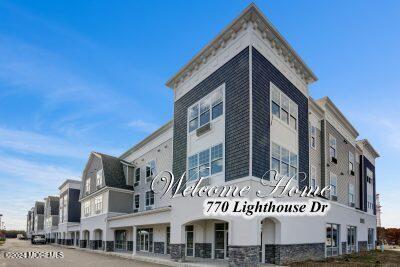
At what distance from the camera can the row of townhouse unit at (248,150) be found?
62.1ft

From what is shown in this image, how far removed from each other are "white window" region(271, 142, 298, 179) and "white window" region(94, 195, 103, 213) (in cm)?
2178

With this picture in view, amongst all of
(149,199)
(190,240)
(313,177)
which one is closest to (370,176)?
(313,177)

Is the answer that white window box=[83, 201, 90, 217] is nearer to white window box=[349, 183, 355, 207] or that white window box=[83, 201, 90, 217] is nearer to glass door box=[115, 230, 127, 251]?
glass door box=[115, 230, 127, 251]

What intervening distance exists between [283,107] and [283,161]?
3.19m

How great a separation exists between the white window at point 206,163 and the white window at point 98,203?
1769 cm

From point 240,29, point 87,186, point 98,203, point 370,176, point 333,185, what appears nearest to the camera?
point 240,29

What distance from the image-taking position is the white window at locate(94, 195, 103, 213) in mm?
37219

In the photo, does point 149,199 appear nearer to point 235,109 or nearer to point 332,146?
point 332,146

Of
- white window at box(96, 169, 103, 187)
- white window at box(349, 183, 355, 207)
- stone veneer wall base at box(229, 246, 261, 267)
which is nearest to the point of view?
stone veneer wall base at box(229, 246, 261, 267)

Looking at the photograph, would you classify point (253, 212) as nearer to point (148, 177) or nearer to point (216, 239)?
point (216, 239)

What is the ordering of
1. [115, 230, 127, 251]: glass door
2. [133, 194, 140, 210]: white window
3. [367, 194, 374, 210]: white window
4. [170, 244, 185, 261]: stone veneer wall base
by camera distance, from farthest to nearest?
[367, 194, 374, 210]: white window → [133, 194, 140, 210]: white window → [115, 230, 127, 251]: glass door → [170, 244, 185, 261]: stone veneer wall base

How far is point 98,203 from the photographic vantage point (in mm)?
38062

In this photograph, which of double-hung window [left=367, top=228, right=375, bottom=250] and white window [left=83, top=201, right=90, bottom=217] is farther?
white window [left=83, top=201, right=90, bottom=217]

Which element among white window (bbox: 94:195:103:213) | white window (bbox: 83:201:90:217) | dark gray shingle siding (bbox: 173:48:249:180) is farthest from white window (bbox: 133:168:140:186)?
dark gray shingle siding (bbox: 173:48:249:180)
